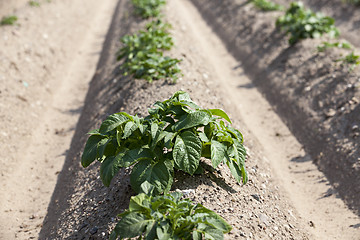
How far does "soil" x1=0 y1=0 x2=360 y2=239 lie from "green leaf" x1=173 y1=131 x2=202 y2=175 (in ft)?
1.37

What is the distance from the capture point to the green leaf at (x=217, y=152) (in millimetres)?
4293

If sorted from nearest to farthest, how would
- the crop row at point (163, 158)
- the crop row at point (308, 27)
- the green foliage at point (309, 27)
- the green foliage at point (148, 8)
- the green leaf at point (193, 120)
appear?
the crop row at point (163, 158)
the green leaf at point (193, 120)
the crop row at point (308, 27)
the green foliage at point (309, 27)
the green foliage at point (148, 8)

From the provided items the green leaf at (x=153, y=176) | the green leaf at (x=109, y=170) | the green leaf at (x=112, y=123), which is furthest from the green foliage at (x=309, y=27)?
the green leaf at (x=109, y=170)

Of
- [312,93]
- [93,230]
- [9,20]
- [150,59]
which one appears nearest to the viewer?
[93,230]

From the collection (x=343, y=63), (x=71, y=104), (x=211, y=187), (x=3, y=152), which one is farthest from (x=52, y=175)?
(x=343, y=63)

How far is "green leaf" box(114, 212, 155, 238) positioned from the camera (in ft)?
11.6

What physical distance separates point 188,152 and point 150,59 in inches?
159

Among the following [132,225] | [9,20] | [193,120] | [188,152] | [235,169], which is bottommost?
[9,20]

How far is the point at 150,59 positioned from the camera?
794 cm

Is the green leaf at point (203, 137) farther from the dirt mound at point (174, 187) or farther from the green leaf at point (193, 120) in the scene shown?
the dirt mound at point (174, 187)

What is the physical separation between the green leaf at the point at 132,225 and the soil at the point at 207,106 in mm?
941

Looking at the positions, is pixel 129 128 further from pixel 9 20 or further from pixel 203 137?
pixel 9 20

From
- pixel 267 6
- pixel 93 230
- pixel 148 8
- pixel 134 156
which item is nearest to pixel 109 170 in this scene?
pixel 134 156

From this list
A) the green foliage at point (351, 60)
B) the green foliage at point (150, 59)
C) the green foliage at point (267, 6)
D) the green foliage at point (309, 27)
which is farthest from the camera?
the green foliage at point (267, 6)
